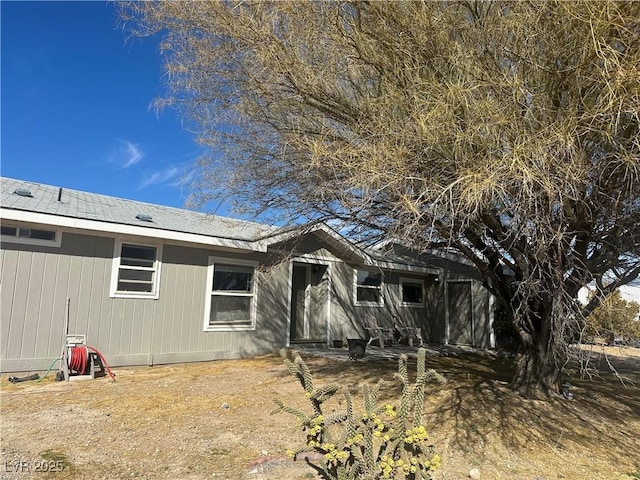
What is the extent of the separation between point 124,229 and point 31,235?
1.57m

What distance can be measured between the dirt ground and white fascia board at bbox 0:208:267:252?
272 cm

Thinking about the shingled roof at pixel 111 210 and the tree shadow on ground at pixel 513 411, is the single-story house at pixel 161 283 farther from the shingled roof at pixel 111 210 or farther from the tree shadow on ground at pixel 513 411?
the tree shadow on ground at pixel 513 411

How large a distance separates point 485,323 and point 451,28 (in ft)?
36.8

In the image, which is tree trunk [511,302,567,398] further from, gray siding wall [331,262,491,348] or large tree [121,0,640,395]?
gray siding wall [331,262,491,348]

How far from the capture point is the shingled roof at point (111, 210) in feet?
27.2

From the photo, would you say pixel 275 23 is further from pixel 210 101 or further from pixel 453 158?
pixel 453 158

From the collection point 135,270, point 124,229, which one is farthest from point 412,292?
point 124,229

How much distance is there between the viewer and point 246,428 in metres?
5.28

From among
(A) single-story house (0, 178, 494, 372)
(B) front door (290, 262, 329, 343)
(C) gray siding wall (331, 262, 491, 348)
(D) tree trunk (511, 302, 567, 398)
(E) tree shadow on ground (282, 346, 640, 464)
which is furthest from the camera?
(C) gray siding wall (331, 262, 491, 348)

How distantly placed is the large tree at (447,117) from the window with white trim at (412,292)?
8.43 metres

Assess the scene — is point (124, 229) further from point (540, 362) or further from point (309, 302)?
point (540, 362)

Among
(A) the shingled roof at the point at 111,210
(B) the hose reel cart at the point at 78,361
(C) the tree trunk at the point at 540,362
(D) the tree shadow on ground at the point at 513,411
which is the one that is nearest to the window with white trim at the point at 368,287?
(A) the shingled roof at the point at 111,210

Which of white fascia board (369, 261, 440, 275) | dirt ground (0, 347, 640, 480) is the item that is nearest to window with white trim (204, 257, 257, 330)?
dirt ground (0, 347, 640, 480)

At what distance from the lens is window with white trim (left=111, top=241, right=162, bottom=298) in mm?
9008
